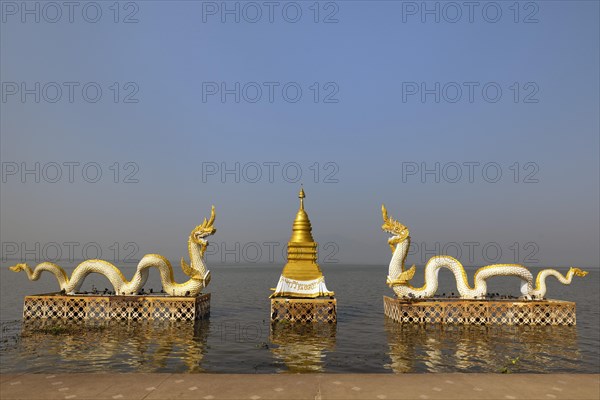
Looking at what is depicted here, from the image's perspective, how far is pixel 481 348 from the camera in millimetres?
21078

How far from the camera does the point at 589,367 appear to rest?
1855cm

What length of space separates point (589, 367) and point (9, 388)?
2201cm

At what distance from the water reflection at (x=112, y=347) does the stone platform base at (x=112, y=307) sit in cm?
98

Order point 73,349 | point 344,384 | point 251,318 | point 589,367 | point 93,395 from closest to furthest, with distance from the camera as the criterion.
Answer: point 93,395
point 344,384
point 589,367
point 73,349
point 251,318

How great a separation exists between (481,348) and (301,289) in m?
12.4

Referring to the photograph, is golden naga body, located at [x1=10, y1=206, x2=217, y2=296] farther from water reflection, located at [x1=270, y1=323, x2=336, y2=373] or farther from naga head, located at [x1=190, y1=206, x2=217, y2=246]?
water reflection, located at [x1=270, y1=323, x2=336, y2=373]

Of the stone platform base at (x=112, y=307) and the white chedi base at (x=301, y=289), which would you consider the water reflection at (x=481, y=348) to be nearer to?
the white chedi base at (x=301, y=289)

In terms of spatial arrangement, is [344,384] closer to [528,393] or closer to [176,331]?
[528,393]

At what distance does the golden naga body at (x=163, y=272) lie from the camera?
29406 millimetres

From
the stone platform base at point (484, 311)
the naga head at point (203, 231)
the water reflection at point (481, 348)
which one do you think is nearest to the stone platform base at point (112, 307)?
the naga head at point (203, 231)

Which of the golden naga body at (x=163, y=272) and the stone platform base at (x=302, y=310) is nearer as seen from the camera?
the stone platform base at (x=302, y=310)

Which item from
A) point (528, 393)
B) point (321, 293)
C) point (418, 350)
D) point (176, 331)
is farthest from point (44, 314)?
point (528, 393)

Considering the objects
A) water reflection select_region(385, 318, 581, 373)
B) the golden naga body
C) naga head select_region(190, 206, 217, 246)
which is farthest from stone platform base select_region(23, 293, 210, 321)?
water reflection select_region(385, 318, 581, 373)

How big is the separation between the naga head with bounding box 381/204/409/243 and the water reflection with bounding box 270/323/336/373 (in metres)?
7.79
